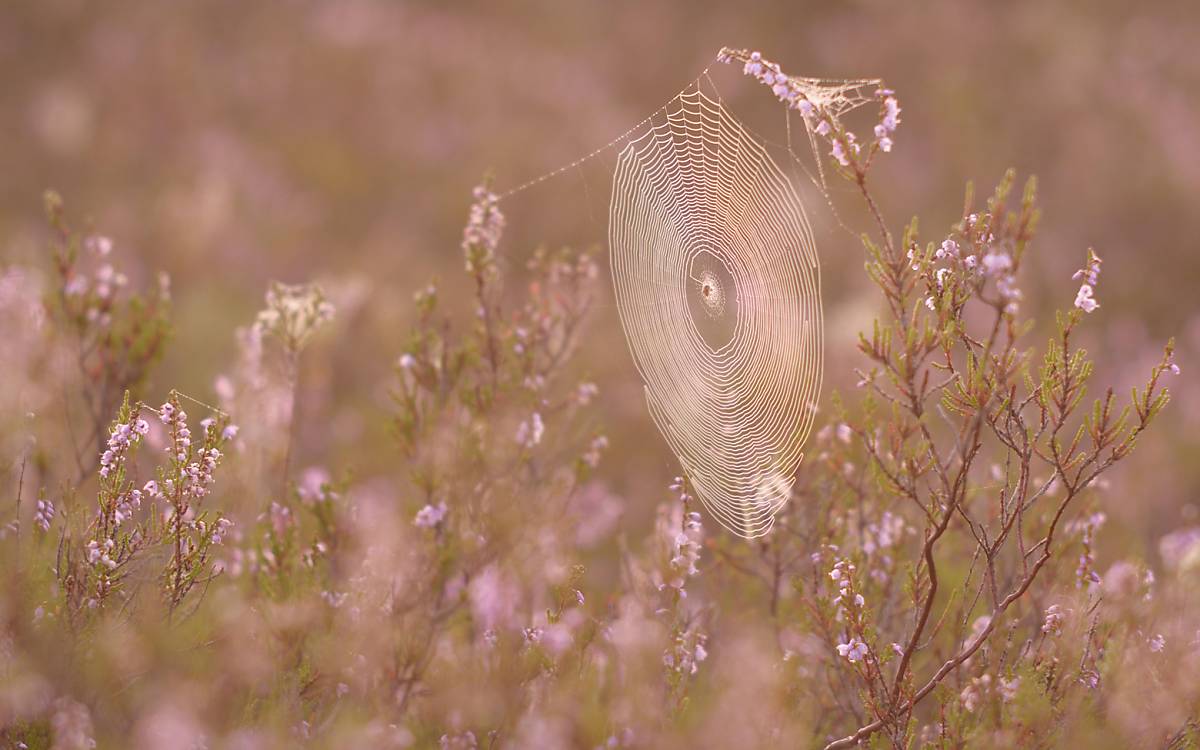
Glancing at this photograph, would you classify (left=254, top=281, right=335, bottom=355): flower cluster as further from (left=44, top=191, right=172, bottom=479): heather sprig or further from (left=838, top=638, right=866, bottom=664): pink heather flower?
(left=838, top=638, right=866, bottom=664): pink heather flower

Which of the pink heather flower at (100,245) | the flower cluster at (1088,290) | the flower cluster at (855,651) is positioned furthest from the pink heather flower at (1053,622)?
the pink heather flower at (100,245)

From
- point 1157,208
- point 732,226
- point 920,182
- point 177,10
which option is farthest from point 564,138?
point 732,226

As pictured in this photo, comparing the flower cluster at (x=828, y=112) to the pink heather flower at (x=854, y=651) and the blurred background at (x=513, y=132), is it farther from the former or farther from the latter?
the blurred background at (x=513, y=132)

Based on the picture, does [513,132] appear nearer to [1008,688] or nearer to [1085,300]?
[1008,688]

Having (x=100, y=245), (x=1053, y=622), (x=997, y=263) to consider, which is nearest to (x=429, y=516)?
(x=100, y=245)

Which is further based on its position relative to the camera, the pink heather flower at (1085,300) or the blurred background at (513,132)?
the blurred background at (513,132)

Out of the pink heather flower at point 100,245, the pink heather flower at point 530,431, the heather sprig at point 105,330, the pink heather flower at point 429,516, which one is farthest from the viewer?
the pink heather flower at point 100,245
